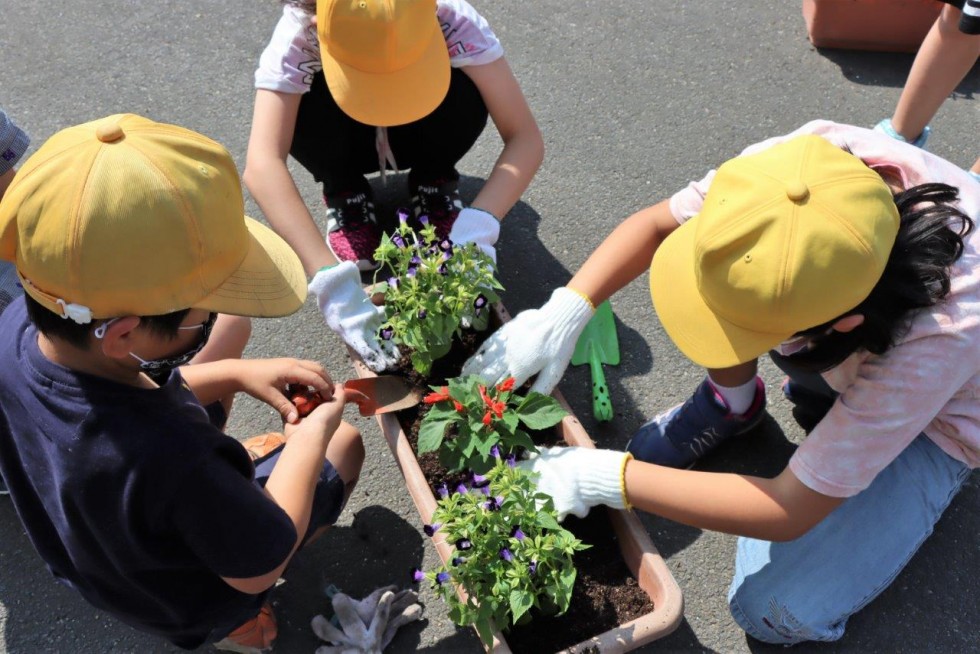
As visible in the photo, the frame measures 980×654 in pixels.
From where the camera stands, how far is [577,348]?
239 centimetres

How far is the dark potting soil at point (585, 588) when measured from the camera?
1.72m

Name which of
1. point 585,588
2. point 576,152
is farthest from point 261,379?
point 576,152

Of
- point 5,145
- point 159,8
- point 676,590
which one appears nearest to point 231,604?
point 676,590

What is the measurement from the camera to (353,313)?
80.5 inches

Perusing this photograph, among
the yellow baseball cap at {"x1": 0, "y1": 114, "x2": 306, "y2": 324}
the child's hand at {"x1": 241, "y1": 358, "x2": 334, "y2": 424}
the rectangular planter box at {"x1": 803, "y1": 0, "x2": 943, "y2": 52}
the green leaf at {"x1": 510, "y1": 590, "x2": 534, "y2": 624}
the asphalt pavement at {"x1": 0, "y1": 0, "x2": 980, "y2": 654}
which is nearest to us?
the yellow baseball cap at {"x1": 0, "y1": 114, "x2": 306, "y2": 324}

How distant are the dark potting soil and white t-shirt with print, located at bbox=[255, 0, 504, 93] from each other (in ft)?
2.71

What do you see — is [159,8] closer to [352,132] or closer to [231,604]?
[352,132]

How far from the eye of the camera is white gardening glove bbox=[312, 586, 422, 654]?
1.85 metres

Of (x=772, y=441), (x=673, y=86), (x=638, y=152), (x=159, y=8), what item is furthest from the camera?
(x=159, y=8)

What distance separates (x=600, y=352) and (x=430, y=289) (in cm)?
70

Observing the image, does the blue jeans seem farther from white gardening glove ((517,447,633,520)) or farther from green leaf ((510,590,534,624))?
green leaf ((510,590,534,624))

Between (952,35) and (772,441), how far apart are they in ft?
4.14

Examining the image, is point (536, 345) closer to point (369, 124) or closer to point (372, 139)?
point (369, 124)

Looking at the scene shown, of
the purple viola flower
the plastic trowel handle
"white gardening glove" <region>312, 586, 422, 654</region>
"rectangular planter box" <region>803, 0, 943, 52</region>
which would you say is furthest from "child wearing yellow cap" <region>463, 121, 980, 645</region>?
"rectangular planter box" <region>803, 0, 943, 52</region>
